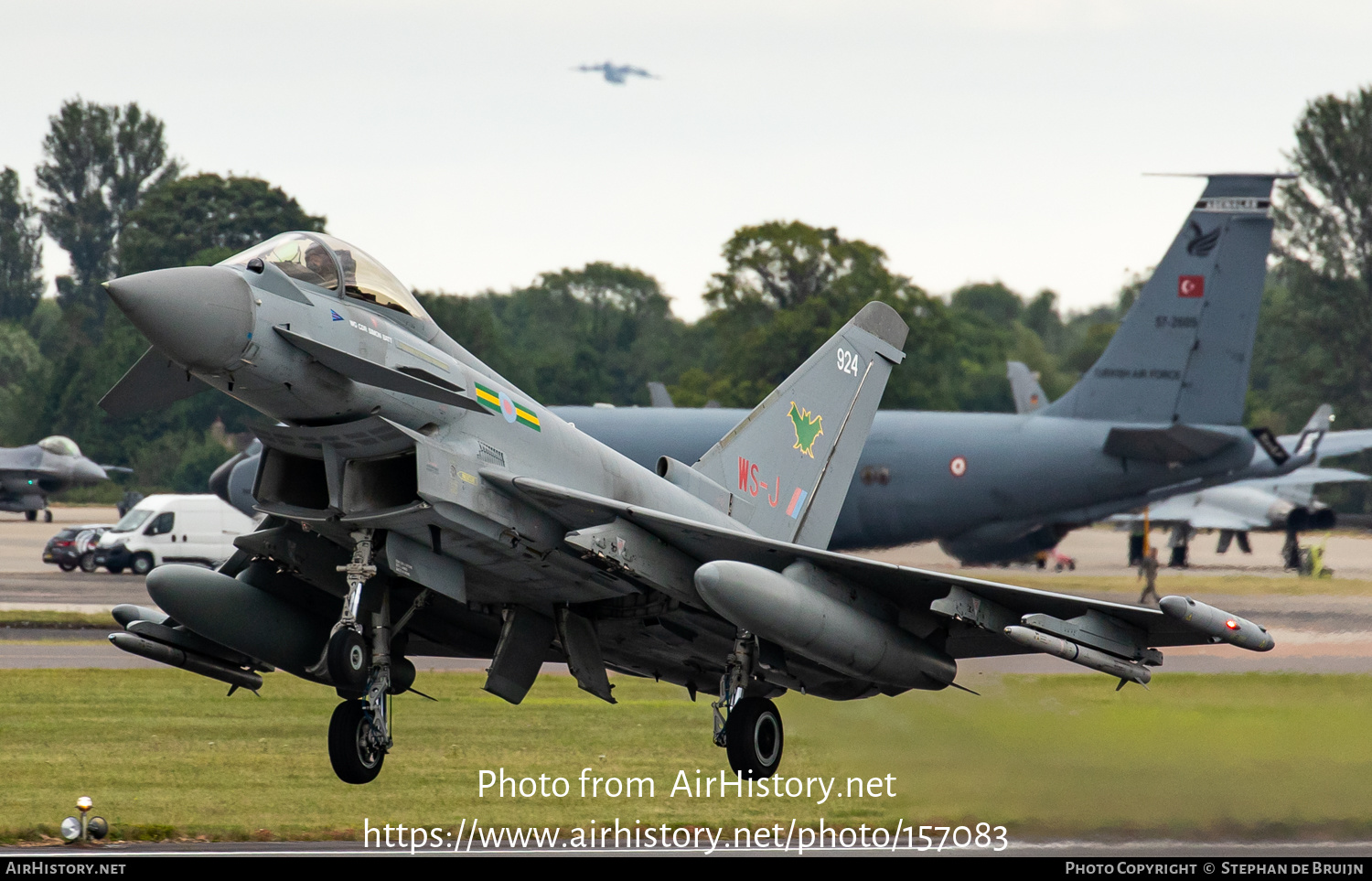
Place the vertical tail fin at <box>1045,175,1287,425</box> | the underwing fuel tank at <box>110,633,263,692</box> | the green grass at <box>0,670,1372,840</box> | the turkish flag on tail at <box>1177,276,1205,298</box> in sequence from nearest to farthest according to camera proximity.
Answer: the underwing fuel tank at <box>110,633,263,692</box>
the green grass at <box>0,670,1372,840</box>
the vertical tail fin at <box>1045,175,1287,425</box>
the turkish flag on tail at <box>1177,276,1205,298</box>

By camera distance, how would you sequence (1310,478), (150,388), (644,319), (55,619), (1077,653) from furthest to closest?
(644,319) → (1310,478) → (55,619) → (1077,653) → (150,388)

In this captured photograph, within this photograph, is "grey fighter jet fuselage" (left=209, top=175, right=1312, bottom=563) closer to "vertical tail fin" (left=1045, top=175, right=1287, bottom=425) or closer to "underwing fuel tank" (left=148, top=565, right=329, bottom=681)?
"vertical tail fin" (left=1045, top=175, right=1287, bottom=425)

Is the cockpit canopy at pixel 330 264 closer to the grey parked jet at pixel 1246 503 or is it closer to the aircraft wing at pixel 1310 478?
the grey parked jet at pixel 1246 503

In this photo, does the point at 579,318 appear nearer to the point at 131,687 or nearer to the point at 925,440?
the point at 925,440

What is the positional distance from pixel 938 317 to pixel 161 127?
189ft

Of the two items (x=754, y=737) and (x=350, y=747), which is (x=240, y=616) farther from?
(x=754, y=737)

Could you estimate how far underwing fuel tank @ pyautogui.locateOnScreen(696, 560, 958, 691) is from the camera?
1149 cm

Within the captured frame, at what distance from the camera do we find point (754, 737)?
12.6 metres

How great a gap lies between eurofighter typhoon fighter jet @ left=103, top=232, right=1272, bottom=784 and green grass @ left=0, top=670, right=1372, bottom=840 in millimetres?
2110

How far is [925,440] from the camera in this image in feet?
113

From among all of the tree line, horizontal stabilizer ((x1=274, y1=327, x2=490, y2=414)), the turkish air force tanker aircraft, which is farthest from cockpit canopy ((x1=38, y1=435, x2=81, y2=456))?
horizontal stabilizer ((x1=274, y1=327, x2=490, y2=414))

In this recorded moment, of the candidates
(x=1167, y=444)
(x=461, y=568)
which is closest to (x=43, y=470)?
(x=1167, y=444)

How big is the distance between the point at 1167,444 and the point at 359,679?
24.7 m

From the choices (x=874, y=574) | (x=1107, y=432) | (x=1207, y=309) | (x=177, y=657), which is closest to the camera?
(x=874, y=574)
